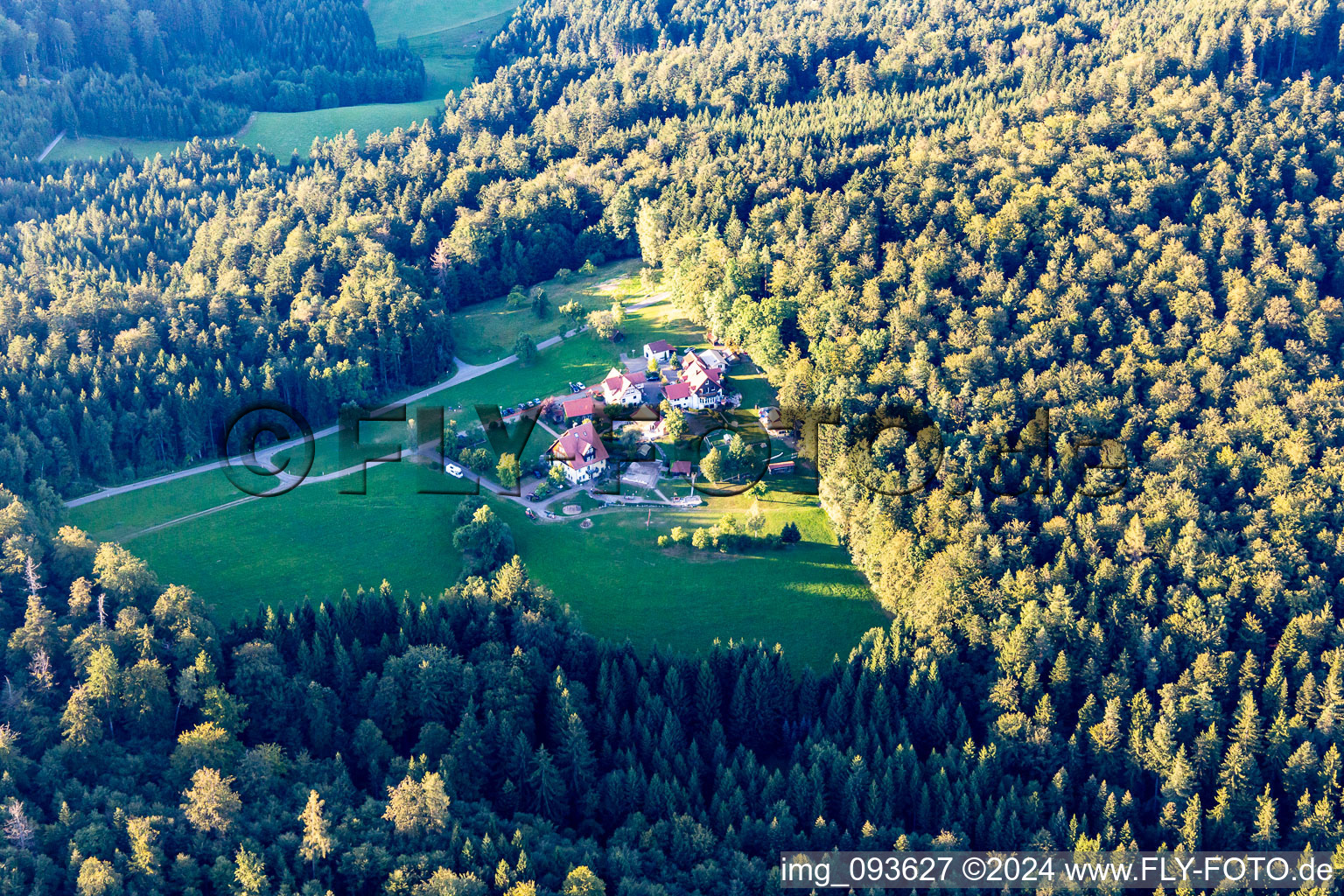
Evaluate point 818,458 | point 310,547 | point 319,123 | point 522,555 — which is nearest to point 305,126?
point 319,123

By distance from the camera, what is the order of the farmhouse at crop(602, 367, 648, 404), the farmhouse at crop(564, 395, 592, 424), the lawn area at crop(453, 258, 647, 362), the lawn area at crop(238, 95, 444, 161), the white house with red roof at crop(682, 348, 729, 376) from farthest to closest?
the lawn area at crop(238, 95, 444, 161) → the lawn area at crop(453, 258, 647, 362) → the white house with red roof at crop(682, 348, 729, 376) → the farmhouse at crop(602, 367, 648, 404) → the farmhouse at crop(564, 395, 592, 424)

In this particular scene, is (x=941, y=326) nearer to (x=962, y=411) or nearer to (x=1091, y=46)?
(x=962, y=411)

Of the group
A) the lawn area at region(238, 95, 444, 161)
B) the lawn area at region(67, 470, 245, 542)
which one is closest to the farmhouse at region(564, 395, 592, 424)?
the lawn area at region(67, 470, 245, 542)

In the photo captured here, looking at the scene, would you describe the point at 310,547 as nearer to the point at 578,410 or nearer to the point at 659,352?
the point at 578,410

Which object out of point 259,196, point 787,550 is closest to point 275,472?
point 787,550

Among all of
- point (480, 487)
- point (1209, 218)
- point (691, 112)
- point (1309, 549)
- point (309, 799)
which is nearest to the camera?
point (309, 799)

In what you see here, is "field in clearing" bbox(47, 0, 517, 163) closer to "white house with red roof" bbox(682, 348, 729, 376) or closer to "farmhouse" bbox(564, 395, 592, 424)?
"white house with red roof" bbox(682, 348, 729, 376)

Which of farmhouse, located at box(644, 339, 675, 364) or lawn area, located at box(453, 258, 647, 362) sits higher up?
Result: lawn area, located at box(453, 258, 647, 362)
